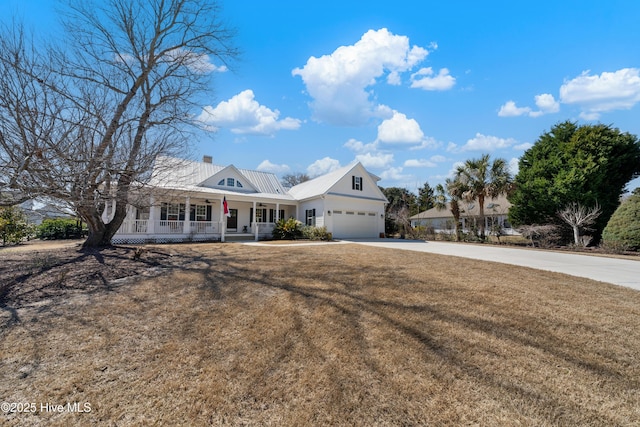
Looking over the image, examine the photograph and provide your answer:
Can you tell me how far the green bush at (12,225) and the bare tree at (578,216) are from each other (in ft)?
97.6

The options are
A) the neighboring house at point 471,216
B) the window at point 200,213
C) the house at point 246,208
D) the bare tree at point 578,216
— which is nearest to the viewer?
the bare tree at point 578,216

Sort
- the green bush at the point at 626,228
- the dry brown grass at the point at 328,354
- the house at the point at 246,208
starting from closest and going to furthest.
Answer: the dry brown grass at the point at 328,354 → the green bush at the point at 626,228 → the house at the point at 246,208

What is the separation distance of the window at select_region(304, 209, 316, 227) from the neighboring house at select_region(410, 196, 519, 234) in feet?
33.3

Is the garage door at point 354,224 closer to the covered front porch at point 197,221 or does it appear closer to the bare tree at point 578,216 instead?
the covered front porch at point 197,221

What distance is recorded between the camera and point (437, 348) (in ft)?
11.2

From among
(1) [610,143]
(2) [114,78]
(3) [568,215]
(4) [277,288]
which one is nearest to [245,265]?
(4) [277,288]

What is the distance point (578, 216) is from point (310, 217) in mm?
15983

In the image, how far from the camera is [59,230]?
1802 cm

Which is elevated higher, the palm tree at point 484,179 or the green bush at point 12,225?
the palm tree at point 484,179

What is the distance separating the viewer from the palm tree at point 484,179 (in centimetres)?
1931

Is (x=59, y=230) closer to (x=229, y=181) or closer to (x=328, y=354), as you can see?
(x=229, y=181)

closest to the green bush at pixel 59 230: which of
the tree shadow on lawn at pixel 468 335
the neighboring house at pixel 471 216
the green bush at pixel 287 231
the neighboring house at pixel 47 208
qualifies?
the neighboring house at pixel 47 208

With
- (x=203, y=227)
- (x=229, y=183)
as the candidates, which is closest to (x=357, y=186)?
(x=229, y=183)

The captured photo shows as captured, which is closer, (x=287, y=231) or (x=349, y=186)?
(x=287, y=231)
